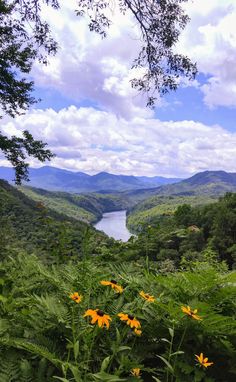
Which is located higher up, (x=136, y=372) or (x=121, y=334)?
(x=121, y=334)

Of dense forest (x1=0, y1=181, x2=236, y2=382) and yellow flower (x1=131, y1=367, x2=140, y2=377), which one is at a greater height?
dense forest (x1=0, y1=181, x2=236, y2=382)

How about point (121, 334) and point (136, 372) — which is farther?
point (121, 334)

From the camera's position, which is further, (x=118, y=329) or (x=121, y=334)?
(x=118, y=329)

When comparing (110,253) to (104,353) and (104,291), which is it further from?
(104,353)

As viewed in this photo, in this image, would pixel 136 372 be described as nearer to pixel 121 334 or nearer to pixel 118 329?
pixel 121 334

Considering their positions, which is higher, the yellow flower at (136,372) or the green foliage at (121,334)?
the green foliage at (121,334)

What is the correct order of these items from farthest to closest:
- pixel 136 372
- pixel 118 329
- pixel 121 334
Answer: pixel 118 329 < pixel 121 334 < pixel 136 372

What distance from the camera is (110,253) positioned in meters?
4.17

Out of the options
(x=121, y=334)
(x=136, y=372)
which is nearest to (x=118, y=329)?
(x=121, y=334)

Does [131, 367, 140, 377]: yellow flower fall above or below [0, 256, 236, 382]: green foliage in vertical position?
below

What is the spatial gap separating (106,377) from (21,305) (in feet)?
3.70

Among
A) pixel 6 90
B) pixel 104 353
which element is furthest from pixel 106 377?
pixel 6 90

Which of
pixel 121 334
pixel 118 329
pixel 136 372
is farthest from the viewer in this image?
pixel 118 329

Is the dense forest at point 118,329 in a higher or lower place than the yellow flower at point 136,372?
higher
